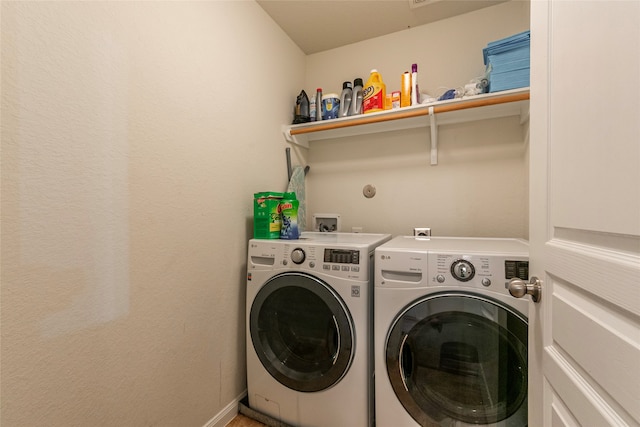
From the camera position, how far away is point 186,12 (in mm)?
1136

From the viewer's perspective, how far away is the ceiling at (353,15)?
1.59 meters

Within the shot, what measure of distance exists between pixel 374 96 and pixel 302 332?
4.77 ft

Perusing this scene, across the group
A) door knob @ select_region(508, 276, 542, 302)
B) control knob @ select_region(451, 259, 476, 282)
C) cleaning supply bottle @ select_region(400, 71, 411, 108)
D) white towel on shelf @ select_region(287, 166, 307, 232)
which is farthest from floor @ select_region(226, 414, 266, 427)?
cleaning supply bottle @ select_region(400, 71, 411, 108)

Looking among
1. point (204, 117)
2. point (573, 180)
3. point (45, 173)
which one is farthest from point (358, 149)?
point (45, 173)

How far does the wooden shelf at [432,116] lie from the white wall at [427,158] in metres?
0.08

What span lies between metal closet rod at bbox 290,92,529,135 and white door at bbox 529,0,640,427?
72 centimetres

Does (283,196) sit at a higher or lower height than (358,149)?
lower

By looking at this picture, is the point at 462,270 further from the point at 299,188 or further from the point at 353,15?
the point at 353,15

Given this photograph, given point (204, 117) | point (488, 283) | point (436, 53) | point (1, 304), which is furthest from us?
point (436, 53)

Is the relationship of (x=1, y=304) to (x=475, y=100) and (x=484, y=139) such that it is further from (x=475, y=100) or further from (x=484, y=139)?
(x=484, y=139)

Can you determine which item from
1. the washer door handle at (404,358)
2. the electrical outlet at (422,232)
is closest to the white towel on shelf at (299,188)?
the electrical outlet at (422,232)

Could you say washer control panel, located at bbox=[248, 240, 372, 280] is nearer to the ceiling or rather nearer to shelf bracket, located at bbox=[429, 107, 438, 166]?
shelf bracket, located at bbox=[429, 107, 438, 166]

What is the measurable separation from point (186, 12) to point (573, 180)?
148 cm

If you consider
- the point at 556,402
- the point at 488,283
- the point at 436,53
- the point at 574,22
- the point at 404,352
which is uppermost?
the point at 436,53
